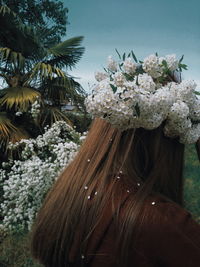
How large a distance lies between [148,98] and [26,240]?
3.63m

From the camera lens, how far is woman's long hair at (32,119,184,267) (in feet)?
3.75

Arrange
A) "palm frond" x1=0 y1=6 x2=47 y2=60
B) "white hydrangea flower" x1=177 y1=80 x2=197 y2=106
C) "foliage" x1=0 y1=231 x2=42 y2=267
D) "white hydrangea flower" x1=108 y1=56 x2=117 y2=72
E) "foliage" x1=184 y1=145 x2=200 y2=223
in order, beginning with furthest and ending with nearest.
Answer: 1. "palm frond" x1=0 y1=6 x2=47 y2=60
2. "foliage" x1=184 y1=145 x2=200 y2=223
3. "foliage" x1=0 y1=231 x2=42 y2=267
4. "white hydrangea flower" x1=108 y1=56 x2=117 y2=72
5. "white hydrangea flower" x1=177 y1=80 x2=197 y2=106

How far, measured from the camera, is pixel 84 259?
1156 millimetres

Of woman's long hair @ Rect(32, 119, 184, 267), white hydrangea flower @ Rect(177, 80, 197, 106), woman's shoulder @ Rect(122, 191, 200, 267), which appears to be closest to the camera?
woman's shoulder @ Rect(122, 191, 200, 267)

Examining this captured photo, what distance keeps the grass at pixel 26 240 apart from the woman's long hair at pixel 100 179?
271cm

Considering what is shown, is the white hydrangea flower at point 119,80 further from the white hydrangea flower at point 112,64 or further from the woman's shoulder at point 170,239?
the woman's shoulder at point 170,239

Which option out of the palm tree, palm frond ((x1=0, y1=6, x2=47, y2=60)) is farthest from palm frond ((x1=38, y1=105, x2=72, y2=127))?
palm frond ((x1=0, y1=6, x2=47, y2=60))

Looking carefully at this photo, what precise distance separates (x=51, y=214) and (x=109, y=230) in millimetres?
243

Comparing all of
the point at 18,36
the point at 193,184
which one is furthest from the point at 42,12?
the point at 193,184

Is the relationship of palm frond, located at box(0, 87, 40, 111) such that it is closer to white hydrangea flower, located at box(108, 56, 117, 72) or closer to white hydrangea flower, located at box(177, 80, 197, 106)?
white hydrangea flower, located at box(108, 56, 117, 72)

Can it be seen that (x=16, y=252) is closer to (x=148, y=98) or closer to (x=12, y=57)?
(x=148, y=98)

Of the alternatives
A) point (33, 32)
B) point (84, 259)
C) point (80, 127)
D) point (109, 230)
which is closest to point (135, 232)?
point (109, 230)

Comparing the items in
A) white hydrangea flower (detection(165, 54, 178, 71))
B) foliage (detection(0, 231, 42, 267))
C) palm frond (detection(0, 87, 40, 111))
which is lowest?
foliage (detection(0, 231, 42, 267))

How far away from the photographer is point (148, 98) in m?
1.18
